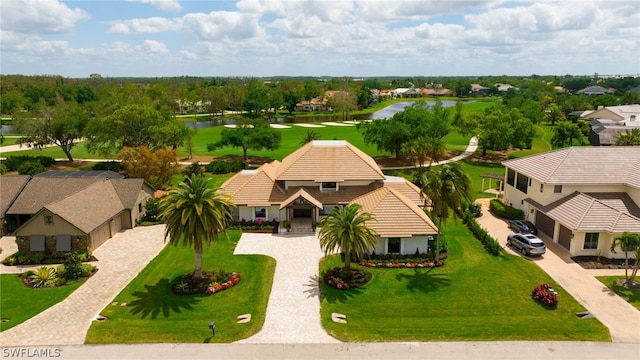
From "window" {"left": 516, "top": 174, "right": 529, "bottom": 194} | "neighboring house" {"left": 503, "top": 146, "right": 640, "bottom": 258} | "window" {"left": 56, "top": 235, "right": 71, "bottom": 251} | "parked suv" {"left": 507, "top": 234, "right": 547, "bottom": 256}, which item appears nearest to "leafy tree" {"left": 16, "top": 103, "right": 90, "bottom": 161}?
"window" {"left": 56, "top": 235, "right": 71, "bottom": 251}

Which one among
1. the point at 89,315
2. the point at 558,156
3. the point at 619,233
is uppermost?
the point at 558,156

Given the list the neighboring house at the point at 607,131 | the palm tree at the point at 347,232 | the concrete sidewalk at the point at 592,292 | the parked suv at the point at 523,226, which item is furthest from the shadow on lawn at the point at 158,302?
the neighboring house at the point at 607,131

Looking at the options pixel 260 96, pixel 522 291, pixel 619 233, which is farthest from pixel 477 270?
pixel 260 96

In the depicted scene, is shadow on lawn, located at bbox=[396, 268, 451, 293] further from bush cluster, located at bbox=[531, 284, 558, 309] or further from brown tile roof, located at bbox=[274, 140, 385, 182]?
brown tile roof, located at bbox=[274, 140, 385, 182]

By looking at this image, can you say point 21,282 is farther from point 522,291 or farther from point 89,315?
point 522,291

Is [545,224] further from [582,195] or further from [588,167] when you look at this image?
[588,167]

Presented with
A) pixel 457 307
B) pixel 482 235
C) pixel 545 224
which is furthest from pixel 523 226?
pixel 457 307

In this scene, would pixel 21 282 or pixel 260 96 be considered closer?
pixel 21 282
